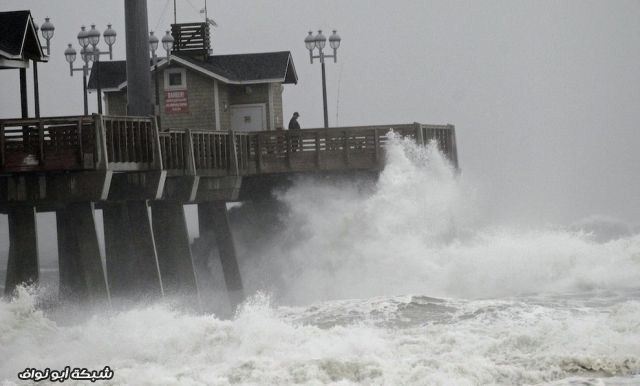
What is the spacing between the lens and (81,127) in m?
25.9

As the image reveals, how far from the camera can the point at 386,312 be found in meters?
28.7

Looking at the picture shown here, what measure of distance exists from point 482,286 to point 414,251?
8.14 ft

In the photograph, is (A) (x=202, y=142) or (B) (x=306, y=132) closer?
(A) (x=202, y=142)

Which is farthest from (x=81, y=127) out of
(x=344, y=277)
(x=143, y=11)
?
(x=344, y=277)

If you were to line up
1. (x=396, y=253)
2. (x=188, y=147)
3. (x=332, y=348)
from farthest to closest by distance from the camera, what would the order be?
1. (x=396, y=253)
2. (x=188, y=147)
3. (x=332, y=348)

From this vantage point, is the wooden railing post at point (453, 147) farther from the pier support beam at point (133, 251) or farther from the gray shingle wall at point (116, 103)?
the pier support beam at point (133, 251)

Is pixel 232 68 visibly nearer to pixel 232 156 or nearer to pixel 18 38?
pixel 232 156

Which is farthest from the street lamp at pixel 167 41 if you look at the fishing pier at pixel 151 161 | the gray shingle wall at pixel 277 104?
the gray shingle wall at pixel 277 104

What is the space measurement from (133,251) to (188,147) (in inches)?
139

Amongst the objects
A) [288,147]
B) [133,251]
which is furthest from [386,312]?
[288,147]

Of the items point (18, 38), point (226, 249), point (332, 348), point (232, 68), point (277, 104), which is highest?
point (18, 38)

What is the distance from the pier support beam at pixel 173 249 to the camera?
31656 mm

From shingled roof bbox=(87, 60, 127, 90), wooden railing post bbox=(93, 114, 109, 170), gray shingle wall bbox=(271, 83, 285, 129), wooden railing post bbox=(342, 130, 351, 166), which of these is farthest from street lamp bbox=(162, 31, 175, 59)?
wooden railing post bbox=(93, 114, 109, 170)

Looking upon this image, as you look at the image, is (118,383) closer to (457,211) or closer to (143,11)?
(143,11)
